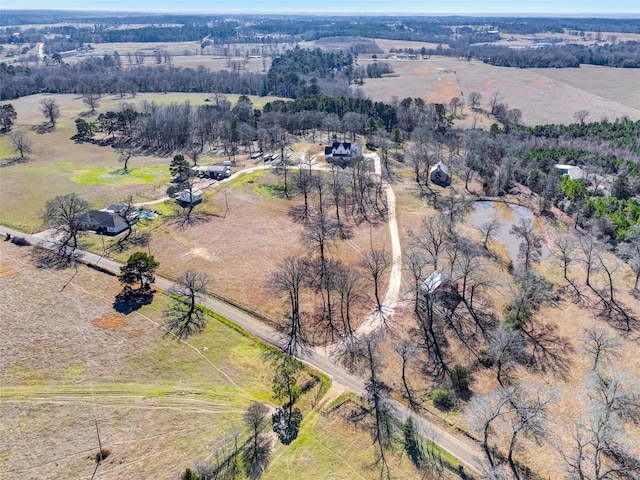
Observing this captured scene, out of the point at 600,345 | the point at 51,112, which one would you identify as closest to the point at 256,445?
the point at 600,345

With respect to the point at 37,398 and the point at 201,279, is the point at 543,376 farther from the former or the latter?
the point at 37,398

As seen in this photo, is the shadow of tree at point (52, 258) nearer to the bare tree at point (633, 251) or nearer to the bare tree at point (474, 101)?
the bare tree at point (633, 251)

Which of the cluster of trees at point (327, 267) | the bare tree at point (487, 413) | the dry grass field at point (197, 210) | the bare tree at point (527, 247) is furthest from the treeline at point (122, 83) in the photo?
the bare tree at point (487, 413)

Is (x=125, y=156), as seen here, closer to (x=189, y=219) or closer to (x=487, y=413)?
(x=189, y=219)

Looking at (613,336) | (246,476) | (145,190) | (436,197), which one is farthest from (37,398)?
(436,197)

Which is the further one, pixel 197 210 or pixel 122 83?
pixel 122 83

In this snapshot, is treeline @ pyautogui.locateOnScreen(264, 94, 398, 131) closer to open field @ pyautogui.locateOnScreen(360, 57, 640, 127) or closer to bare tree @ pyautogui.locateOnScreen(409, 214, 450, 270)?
open field @ pyautogui.locateOnScreen(360, 57, 640, 127)
